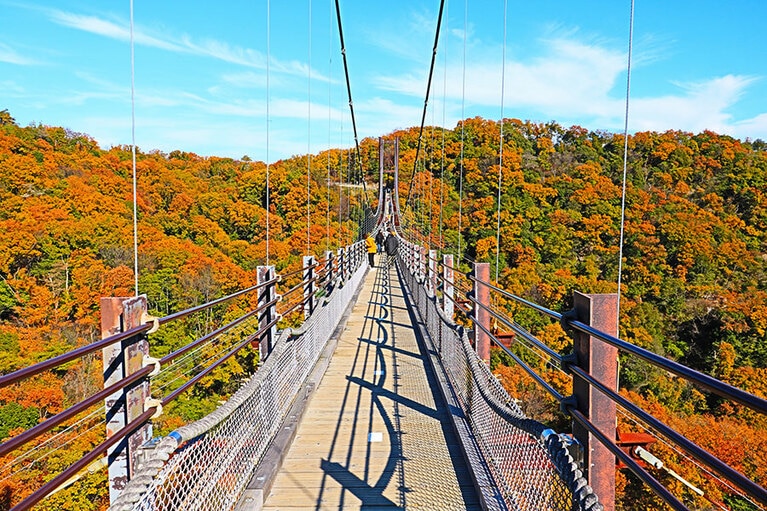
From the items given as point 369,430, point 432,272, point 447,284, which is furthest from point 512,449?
point 432,272

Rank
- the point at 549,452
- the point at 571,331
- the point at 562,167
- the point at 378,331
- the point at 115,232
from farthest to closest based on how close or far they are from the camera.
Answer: the point at 562,167
the point at 115,232
the point at 378,331
the point at 571,331
the point at 549,452

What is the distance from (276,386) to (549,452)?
196cm

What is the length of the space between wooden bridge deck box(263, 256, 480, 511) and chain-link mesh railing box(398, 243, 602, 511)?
0.63 ft

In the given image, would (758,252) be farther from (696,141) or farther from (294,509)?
(294,509)

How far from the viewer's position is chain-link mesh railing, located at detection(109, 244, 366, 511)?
146cm

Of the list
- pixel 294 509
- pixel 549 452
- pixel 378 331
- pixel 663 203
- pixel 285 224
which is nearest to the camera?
pixel 549 452

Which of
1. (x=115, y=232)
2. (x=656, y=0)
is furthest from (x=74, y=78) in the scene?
(x=115, y=232)

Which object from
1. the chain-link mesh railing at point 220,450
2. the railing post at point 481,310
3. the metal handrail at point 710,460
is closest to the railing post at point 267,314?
the chain-link mesh railing at point 220,450

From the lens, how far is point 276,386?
3.11 metres

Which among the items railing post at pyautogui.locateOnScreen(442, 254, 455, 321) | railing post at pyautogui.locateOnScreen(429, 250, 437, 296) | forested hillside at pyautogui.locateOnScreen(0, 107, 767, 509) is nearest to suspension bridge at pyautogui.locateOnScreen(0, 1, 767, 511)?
railing post at pyautogui.locateOnScreen(442, 254, 455, 321)

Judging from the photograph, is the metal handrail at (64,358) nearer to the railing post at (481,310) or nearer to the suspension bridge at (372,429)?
the suspension bridge at (372,429)

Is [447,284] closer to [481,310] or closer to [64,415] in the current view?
[481,310]

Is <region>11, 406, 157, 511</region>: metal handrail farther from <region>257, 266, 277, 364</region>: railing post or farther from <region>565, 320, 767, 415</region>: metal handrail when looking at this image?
<region>257, 266, 277, 364</region>: railing post

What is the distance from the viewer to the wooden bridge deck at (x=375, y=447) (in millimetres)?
2391
